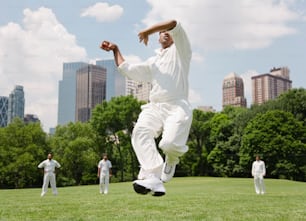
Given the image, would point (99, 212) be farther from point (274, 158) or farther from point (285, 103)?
point (285, 103)

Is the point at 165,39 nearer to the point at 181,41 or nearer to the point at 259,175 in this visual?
the point at 181,41

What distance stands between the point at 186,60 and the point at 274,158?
5251 centimetres

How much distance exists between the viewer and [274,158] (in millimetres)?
57031

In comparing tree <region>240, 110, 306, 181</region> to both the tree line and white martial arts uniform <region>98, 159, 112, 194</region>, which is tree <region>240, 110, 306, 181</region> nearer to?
the tree line

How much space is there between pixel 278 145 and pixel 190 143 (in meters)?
18.1

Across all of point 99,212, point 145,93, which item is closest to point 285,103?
point 99,212

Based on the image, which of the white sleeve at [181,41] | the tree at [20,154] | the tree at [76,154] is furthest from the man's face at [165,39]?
the tree at [76,154]

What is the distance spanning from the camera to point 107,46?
7.59 meters

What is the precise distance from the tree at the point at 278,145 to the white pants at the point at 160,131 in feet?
167

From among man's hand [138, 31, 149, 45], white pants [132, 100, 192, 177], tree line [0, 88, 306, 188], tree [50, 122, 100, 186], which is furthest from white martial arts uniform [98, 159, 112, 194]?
tree [50, 122, 100, 186]

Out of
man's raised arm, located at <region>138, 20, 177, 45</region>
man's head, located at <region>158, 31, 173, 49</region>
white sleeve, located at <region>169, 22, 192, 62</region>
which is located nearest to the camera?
man's raised arm, located at <region>138, 20, 177, 45</region>

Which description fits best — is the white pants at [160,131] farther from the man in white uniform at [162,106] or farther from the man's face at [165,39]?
the man's face at [165,39]

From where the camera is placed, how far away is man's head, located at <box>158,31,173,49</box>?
25.2 feet

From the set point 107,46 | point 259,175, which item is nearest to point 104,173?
point 259,175
